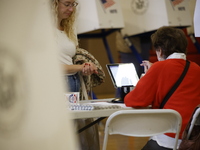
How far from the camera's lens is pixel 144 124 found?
1.65 meters

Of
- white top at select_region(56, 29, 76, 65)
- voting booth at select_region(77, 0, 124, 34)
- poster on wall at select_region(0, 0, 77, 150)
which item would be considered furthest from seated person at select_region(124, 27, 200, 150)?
voting booth at select_region(77, 0, 124, 34)

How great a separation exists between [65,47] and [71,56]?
0.10 meters

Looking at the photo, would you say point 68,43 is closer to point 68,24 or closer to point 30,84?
point 68,24

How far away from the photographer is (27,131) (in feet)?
0.95

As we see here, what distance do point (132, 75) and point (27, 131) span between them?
203 cm

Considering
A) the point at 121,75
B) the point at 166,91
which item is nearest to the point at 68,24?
the point at 121,75

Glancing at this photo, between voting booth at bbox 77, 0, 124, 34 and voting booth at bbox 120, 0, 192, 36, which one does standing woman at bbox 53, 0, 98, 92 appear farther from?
voting booth at bbox 120, 0, 192, 36

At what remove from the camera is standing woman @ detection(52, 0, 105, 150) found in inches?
85.1

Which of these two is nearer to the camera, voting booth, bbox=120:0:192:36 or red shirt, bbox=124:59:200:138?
red shirt, bbox=124:59:200:138

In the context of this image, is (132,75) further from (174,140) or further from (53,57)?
(53,57)

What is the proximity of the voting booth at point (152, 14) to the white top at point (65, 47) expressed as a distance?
2651mm

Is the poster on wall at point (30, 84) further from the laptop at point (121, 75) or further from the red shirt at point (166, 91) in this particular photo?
the laptop at point (121, 75)

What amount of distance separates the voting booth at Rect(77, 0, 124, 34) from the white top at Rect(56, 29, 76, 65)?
2217mm

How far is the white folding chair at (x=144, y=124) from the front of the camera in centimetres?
161
